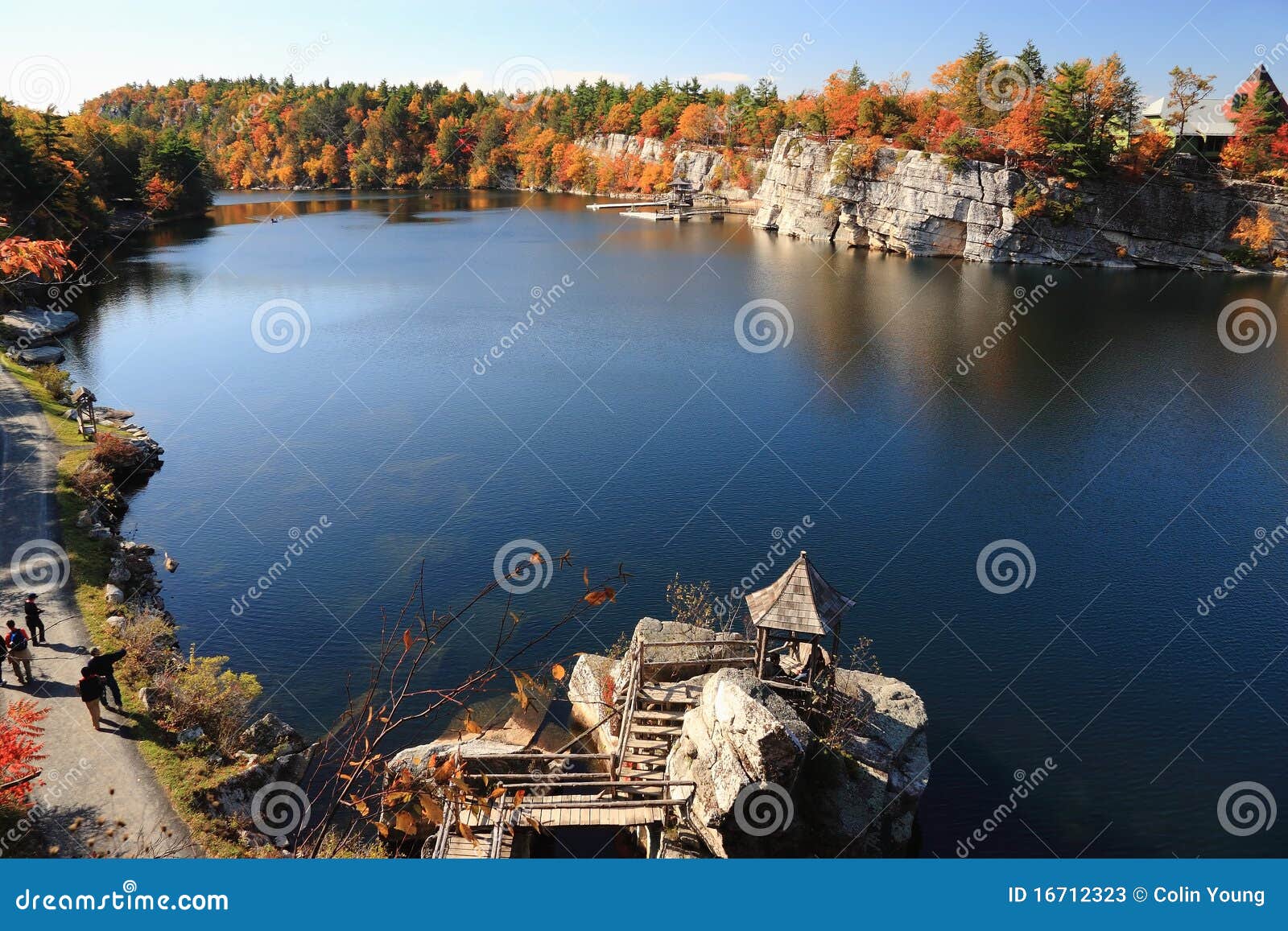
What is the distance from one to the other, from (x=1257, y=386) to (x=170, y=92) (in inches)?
7971

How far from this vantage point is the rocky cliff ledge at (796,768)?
16.6 m

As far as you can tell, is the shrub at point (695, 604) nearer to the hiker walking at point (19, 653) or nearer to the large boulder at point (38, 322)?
the hiker walking at point (19, 653)

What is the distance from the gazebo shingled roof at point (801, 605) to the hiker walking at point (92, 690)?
13.9 metres

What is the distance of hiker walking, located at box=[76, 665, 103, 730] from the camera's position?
720 inches

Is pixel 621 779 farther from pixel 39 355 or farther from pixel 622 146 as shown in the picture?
pixel 622 146

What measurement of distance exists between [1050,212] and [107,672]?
84801mm

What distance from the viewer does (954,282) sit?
7494cm

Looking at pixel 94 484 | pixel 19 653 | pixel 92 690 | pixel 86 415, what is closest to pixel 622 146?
pixel 86 415

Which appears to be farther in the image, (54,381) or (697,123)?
(697,123)

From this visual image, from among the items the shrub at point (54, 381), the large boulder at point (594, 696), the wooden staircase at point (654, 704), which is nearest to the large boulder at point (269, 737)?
the large boulder at point (594, 696)

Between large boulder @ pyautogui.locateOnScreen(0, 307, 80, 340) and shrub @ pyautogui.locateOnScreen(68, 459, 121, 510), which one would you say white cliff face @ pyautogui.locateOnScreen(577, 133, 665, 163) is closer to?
large boulder @ pyautogui.locateOnScreen(0, 307, 80, 340)

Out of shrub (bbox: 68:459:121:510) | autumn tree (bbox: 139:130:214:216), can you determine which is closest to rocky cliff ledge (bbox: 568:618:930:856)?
shrub (bbox: 68:459:121:510)

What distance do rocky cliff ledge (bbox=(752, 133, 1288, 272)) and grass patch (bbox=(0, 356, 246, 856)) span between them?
7469 cm

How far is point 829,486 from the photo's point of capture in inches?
1395
